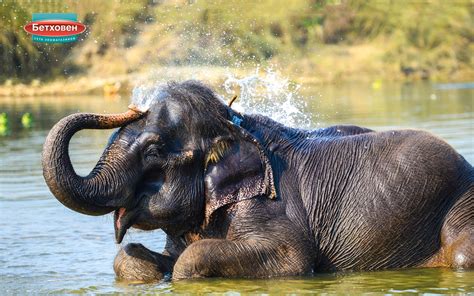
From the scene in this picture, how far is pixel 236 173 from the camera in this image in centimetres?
977

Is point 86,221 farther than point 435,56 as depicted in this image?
No

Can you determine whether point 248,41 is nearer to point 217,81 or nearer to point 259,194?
point 217,81

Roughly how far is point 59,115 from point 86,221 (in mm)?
18827

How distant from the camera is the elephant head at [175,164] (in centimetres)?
938

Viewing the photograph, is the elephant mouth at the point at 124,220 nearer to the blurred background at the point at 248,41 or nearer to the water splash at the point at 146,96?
the water splash at the point at 146,96

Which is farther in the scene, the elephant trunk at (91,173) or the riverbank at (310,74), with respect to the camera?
the riverbank at (310,74)

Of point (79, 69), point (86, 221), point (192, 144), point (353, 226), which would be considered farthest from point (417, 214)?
point (79, 69)

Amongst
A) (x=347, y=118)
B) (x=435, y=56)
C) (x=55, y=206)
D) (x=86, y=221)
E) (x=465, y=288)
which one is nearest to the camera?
(x=465, y=288)

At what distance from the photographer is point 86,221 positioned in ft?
44.3

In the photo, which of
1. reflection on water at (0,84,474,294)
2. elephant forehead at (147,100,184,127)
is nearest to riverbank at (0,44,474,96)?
reflection on water at (0,84,474,294)

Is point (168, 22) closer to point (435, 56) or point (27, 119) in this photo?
point (27, 119)

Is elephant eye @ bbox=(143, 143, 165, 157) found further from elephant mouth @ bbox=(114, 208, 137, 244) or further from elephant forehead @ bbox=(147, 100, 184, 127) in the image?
elephant mouth @ bbox=(114, 208, 137, 244)

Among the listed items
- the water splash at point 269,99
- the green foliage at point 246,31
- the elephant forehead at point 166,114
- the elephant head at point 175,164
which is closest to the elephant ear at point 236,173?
the elephant head at point 175,164

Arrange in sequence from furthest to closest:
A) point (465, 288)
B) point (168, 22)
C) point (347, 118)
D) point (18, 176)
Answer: point (168, 22), point (347, 118), point (18, 176), point (465, 288)
